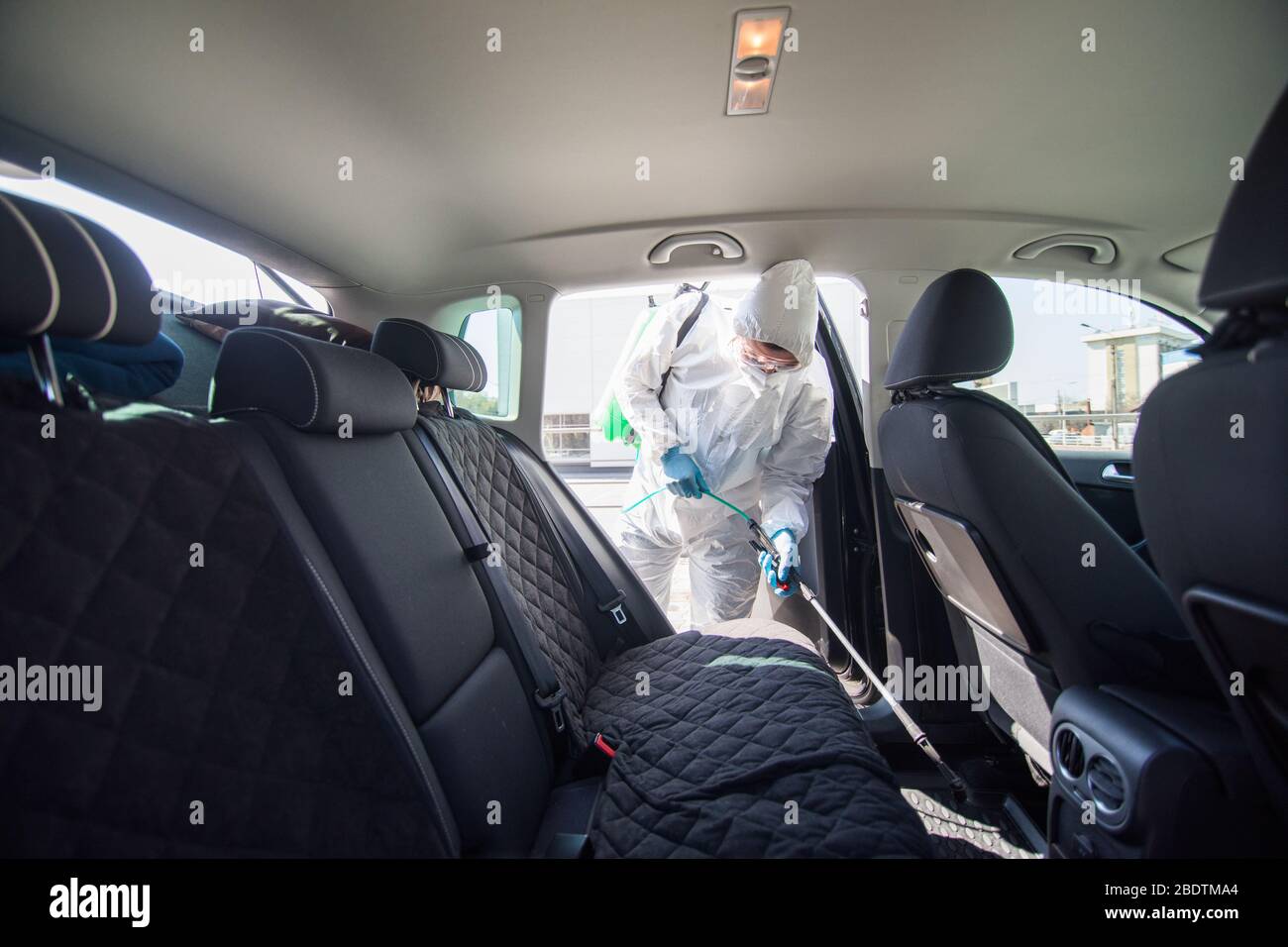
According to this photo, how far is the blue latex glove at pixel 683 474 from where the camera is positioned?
2.24m

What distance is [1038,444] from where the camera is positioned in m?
1.34

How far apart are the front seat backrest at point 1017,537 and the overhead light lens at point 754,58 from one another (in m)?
0.60

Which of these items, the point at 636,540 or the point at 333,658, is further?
the point at 636,540

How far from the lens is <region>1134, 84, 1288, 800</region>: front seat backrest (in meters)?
0.64

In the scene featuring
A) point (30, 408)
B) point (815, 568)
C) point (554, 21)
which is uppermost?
point (554, 21)

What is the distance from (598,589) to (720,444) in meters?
0.89

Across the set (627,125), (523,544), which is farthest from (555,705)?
(627,125)

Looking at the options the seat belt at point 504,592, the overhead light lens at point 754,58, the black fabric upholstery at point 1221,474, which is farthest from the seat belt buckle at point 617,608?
the overhead light lens at point 754,58

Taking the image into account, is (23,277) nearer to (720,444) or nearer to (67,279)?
(67,279)

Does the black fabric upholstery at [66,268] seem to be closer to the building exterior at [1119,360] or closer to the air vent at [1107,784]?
the air vent at [1107,784]
